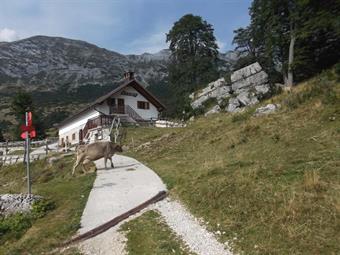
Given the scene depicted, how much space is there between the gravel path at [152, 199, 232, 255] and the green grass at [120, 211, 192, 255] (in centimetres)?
19

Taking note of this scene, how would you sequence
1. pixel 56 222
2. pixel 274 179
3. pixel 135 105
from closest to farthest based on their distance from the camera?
pixel 274 179, pixel 56 222, pixel 135 105

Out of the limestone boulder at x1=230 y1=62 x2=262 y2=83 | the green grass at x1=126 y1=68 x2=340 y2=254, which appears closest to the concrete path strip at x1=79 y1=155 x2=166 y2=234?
the green grass at x1=126 y1=68 x2=340 y2=254

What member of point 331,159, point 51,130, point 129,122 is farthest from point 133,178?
point 51,130

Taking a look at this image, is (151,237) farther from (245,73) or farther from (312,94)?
(245,73)

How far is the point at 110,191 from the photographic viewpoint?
43.5 ft

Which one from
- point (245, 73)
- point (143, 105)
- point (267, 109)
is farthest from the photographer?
point (143, 105)

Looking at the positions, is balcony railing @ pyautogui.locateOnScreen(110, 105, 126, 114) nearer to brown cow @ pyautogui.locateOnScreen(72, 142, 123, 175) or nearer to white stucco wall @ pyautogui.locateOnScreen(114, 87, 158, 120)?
white stucco wall @ pyautogui.locateOnScreen(114, 87, 158, 120)

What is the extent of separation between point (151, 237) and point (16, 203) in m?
6.44

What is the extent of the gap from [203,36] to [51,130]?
52.4 m

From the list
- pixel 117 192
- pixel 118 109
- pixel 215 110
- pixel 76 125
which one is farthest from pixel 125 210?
pixel 76 125

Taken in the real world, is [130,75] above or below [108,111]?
above

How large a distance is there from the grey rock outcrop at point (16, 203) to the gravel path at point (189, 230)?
452 centimetres

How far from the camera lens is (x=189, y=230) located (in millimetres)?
8352

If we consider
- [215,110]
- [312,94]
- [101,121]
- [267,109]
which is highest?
[215,110]
